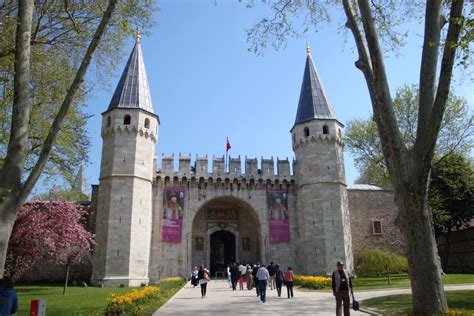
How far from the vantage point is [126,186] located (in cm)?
2388

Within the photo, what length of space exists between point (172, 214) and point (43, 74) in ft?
46.8

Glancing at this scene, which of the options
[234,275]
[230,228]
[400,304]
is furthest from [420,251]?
[230,228]

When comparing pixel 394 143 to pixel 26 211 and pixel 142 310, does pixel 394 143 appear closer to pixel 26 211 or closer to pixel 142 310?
pixel 142 310

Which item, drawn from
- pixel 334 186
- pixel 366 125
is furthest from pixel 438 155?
pixel 334 186

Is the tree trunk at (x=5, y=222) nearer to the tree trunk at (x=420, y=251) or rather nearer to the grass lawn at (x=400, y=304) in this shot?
the tree trunk at (x=420, y=251)

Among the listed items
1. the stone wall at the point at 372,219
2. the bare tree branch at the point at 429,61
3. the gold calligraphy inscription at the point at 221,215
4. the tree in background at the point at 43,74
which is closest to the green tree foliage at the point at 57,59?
the tree in background at the point at 43,74

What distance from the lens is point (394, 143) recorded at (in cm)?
830

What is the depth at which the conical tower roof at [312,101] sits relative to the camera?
28.0 m

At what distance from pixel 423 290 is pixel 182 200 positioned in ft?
67.8

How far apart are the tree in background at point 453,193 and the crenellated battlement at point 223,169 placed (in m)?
9.71

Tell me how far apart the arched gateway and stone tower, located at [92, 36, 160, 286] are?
4811 millimetres

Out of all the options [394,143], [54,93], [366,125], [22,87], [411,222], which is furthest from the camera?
[366,125]

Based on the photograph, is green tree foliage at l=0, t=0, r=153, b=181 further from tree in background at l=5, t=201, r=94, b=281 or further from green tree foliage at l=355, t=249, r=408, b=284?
green tree foliage at l=355, t=249, r=408, b=284

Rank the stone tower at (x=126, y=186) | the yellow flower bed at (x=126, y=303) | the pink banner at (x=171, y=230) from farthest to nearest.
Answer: the pink banner at (x=171, y=230) < the stone tower at (x=126, y=186) < the yellow flower bed at (x=126, y=303)
